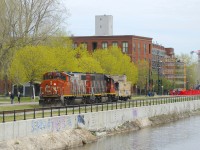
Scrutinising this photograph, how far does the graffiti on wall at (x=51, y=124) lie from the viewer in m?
33.9

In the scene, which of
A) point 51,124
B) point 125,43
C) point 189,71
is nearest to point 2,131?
point 51,124

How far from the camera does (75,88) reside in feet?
179

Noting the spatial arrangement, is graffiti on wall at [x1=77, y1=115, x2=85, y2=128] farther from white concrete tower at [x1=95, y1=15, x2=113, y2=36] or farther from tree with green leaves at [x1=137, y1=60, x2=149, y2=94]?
white concrete tower at [x1=95, y1=15, x2=113, y2=36]

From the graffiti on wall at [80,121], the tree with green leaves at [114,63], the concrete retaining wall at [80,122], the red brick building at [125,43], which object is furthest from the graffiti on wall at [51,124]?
the red brick building at [125,43]

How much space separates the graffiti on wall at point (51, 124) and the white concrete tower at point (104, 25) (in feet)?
365

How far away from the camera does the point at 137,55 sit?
135125 mm

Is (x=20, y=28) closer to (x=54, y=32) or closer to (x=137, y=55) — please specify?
(x=54, y=32)

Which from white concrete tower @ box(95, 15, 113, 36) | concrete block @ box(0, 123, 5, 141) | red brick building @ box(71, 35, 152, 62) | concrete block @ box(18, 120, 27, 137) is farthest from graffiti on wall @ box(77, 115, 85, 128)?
white concrete tower @ box(95, 15, 113, 36)

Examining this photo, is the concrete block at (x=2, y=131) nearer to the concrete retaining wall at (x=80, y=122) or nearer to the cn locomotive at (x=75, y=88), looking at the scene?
the concrete retaining wall at (x=80, y=122)

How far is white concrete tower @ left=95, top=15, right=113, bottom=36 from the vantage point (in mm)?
148125

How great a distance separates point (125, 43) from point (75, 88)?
261ft

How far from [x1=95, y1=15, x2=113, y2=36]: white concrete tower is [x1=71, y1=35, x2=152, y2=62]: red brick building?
12.4 metres

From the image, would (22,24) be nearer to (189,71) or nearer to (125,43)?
(125,43)

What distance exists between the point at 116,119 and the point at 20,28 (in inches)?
999
